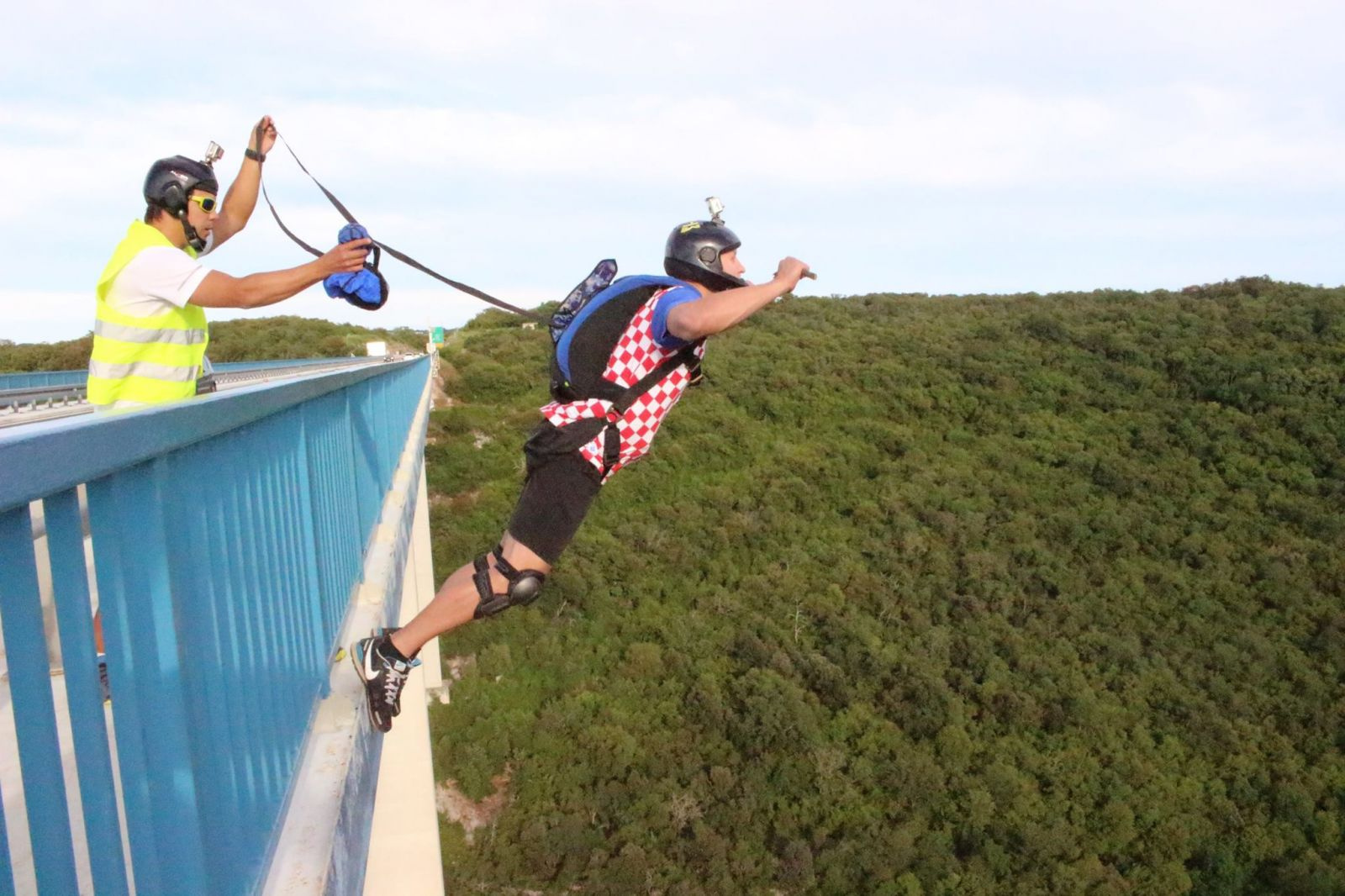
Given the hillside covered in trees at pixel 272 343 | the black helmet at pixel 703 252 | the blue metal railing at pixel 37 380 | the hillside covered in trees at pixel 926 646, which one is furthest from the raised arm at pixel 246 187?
the hillside covered in trees at pixel 272 343

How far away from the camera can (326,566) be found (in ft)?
10.9

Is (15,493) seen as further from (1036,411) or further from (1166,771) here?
(1036,411)

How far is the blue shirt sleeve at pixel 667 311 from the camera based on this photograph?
10.8 ft

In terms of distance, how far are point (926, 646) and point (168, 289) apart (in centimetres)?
2057

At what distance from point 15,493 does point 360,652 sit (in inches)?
90.1

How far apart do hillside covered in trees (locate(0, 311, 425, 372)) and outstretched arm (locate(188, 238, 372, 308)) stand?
2858 centimetres

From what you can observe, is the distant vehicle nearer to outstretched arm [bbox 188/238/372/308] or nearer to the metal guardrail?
outstretched arm [bbox 188/238/372/308]

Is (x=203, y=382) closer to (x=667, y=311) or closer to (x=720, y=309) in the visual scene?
(x=667, y=311)

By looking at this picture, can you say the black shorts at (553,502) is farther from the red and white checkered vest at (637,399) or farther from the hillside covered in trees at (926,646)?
the hillside covered in trees at (926,646)

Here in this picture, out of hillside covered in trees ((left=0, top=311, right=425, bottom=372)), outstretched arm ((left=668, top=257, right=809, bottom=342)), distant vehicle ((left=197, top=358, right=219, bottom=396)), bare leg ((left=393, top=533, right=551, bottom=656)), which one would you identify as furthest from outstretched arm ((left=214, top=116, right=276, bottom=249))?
hillside covered in trees ((left=0, top=311, right=425, bottom=372))

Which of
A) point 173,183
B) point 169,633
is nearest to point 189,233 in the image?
point 173,183

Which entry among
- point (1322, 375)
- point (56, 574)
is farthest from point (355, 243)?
point (1322, 375)

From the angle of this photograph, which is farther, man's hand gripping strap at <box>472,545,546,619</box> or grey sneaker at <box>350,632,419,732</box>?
man's hand gripping strap at <box>472,545,546,619</box>

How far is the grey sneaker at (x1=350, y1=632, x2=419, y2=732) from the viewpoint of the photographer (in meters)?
2.90
